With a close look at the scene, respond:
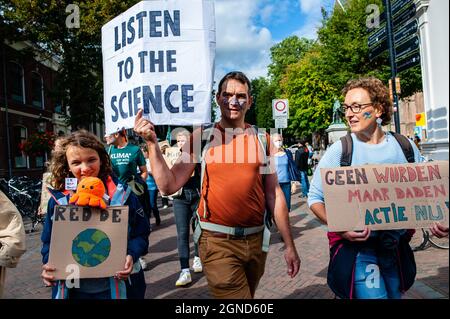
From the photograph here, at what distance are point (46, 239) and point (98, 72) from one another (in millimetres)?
19767

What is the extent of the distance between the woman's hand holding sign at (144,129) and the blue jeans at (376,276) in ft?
4.53

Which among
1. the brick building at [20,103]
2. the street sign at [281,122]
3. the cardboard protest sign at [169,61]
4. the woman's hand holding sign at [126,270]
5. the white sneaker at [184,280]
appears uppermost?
the brick building at [20,103]

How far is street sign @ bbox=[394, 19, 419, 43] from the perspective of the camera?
15.6ft

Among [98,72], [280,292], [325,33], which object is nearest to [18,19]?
[98,72]

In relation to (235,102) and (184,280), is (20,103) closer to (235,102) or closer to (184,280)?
(184,280)

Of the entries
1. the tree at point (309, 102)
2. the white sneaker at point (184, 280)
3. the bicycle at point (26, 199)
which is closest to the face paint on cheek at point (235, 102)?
the white sneaker at point (184, 280)

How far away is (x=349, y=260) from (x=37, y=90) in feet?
96.4

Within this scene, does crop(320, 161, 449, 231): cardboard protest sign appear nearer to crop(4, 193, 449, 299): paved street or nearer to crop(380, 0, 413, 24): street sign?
crop(4, 193, 449, 299): paved street

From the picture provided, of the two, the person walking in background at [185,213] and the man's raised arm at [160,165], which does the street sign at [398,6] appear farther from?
the man's raised arm at [160,165]

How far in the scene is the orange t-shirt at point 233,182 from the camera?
94.1 inches

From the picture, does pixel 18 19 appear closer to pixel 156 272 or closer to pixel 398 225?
pixel 156 272

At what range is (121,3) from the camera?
17.9 meters

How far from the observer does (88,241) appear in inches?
84.7

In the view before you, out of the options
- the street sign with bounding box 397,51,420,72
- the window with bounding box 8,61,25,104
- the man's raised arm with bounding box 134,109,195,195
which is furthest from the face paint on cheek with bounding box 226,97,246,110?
the window with bounding box 8,61,25,104
